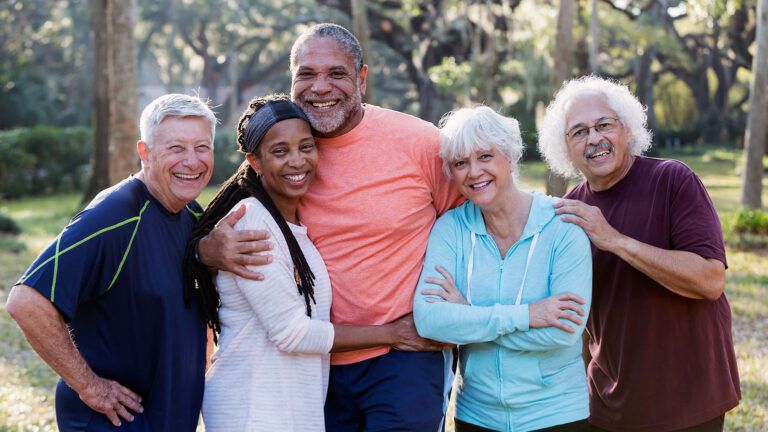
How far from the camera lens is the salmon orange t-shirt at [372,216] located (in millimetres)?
3719

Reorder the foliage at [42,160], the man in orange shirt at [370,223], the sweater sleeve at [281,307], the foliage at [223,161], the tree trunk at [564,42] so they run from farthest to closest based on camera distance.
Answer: the foliage at [223,161]
the foliage at [42,160]
the tree trunk at [564,42]
the man in orange shirt at [370,223]
the sweater sleeve at [281,307]

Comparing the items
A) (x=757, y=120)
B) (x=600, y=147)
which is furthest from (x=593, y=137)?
(x=757, y=120)

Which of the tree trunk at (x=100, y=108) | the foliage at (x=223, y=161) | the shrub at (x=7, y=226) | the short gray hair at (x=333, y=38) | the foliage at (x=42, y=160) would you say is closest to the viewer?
the short gray hair at (x=333, y=38)

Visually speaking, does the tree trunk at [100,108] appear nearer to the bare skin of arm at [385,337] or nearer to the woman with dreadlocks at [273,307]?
the woman with dreadlocks at [273,307]

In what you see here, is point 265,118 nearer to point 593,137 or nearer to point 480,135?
point 480,135

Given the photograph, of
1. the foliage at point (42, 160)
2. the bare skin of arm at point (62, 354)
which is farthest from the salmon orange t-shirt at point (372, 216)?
the foliage at point (42, 160)

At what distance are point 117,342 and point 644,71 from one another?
4164 centimetres

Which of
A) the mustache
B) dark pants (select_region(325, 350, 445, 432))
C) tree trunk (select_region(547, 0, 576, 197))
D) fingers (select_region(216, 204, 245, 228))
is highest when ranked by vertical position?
tree trunk (select_region(547, 0, 576, 197))

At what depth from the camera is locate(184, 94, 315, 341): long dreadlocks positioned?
3.48 m

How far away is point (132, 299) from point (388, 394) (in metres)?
1.15

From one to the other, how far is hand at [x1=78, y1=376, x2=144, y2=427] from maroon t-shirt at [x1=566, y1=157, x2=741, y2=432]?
2120 millimetres

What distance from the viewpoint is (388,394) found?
362 centimetres

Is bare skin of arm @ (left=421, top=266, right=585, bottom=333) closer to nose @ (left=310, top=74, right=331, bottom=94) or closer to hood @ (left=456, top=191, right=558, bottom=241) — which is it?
hood @ (left=456, top=191, right=558, bottom=241)

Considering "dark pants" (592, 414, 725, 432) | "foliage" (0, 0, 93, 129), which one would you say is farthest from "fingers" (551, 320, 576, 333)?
"foliage" (0, 0, 93, 129)
